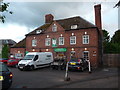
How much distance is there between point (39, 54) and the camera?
1612cm

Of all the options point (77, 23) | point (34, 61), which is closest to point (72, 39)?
point (77, 23)

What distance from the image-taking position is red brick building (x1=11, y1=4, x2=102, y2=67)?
20031 millimetres

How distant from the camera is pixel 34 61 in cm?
1491

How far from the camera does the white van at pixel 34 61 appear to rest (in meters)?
14.2

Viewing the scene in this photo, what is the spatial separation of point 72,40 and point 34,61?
965 centimetres

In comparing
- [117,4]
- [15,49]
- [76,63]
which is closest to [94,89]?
[76,63]

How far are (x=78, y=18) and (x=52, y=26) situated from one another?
5970 mm

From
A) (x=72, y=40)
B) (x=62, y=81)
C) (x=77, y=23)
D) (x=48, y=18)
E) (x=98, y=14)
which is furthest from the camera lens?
(x=48, y=18)

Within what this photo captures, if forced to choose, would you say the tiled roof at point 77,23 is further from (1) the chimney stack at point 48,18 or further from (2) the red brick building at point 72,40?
(1) the chimney stack at point 48,18

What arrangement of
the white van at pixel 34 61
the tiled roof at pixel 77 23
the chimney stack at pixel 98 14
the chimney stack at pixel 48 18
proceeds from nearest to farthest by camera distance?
the white van at pixel 34 61
the tiled roof at pixel 77 23
the chimney stack at pixel 98 14
the chimney stack at pixel 48 18

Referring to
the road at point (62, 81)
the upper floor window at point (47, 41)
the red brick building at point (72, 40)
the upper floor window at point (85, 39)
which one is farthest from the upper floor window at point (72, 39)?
the road at point (62, 81)

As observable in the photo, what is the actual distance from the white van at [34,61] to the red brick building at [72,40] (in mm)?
5461

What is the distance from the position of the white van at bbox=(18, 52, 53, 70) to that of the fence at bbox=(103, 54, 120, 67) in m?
11.5

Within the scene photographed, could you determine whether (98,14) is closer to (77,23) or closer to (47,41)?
(77,23)
